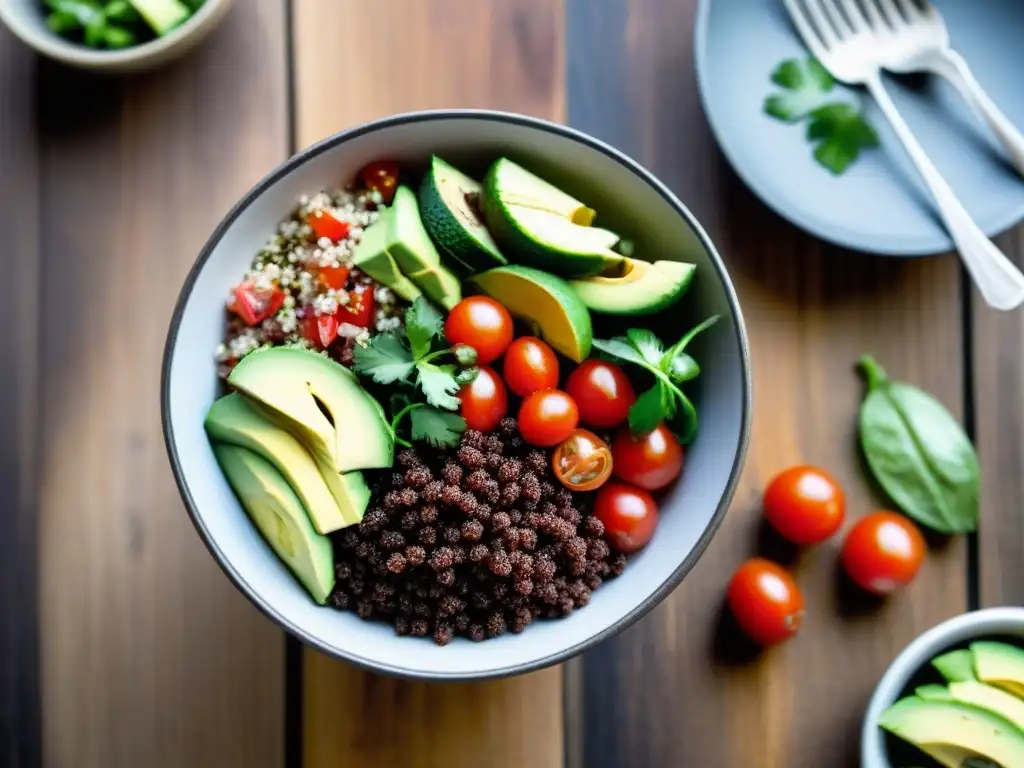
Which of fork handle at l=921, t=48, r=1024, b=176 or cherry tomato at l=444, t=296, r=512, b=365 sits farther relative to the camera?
fork handle at l=921, t=48, r=1024, b=176

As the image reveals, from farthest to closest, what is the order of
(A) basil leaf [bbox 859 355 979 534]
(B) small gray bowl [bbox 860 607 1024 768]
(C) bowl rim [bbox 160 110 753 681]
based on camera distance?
1. (A) basil leaf [bbox 859 355 979 534]
2. (B) small gray bowl [bbox 860 607 1024 768]
3. (C) bowl rim [bbox 160 110 753 681]

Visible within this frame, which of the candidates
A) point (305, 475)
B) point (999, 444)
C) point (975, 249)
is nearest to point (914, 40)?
point (975, 249)

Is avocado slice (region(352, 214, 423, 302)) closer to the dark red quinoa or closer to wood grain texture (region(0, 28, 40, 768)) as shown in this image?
the dark red quinoa

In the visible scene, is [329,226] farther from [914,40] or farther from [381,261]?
[914,40]

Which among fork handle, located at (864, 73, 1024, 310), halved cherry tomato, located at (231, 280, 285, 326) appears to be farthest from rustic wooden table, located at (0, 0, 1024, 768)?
halved cherry tomato, located at (231, 280, 285, 326)

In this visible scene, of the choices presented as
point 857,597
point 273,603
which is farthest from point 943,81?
point 273,603

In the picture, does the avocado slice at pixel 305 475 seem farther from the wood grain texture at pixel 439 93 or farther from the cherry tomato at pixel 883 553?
the cherry tomato at pixel 883 553
